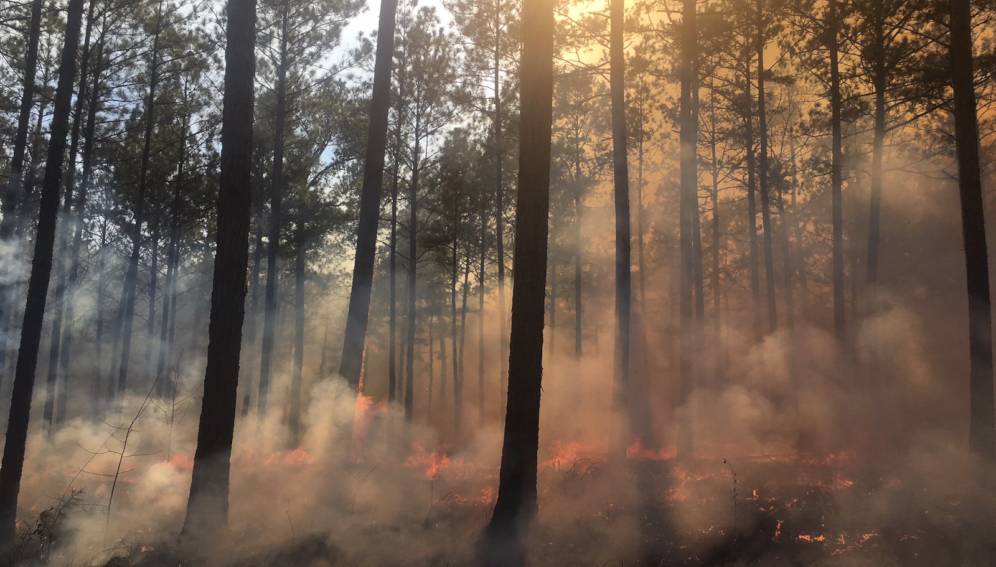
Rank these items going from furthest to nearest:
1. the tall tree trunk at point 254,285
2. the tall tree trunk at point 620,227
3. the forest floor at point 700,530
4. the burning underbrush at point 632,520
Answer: the tall tree trunk at point 254,285 → the tall tree trunk at point 620,227 → the burning underbrush at point 632,520 → the forest floor at point 700,530

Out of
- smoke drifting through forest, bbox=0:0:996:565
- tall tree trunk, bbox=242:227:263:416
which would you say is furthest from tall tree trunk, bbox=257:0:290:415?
tall tree trunk, bbox=242:227:263:416

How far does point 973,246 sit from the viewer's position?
29.2ft

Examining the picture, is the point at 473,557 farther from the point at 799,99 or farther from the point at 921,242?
the point at 921,242

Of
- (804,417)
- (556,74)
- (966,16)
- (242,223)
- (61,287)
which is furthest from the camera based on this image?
(61,287)

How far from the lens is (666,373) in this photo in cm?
2783

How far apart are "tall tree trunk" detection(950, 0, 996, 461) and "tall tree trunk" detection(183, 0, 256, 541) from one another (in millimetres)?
10146

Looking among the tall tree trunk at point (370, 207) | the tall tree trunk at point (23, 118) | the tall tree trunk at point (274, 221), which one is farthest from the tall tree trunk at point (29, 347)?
the tall tree trunk at point (274, 221)

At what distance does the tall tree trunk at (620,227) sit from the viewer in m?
12.0

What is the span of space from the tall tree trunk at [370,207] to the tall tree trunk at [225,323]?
9.27 feet

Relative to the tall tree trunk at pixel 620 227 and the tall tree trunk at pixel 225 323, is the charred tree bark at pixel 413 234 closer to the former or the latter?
the tall tree trunk at pixel 620 227

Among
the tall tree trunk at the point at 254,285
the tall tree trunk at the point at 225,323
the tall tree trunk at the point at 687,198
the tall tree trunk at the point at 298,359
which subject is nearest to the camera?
the tall tree trunk at the point at 225,323

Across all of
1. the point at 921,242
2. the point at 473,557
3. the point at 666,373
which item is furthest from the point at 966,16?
the point at 666,373

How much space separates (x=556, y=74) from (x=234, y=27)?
11.1m

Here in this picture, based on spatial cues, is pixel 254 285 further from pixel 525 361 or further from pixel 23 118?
pixel 525 361
